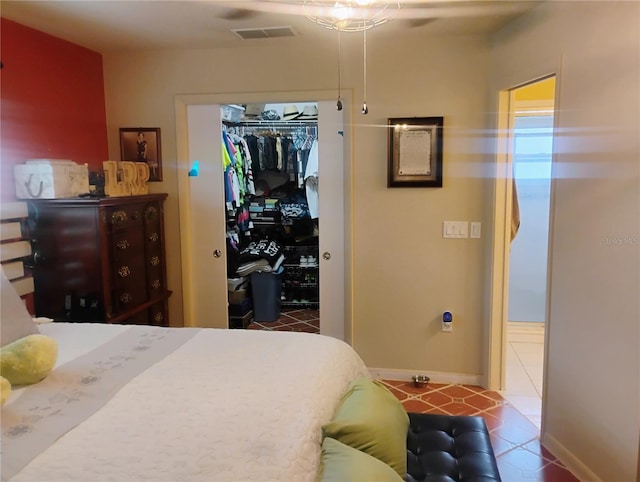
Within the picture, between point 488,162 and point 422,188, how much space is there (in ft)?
1.55

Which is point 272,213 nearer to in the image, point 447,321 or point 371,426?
point 447,321

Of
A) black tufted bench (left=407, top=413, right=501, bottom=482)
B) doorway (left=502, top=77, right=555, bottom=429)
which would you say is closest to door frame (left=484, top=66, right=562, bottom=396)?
doorway (left=502, top=77, right=555, bottom=429)

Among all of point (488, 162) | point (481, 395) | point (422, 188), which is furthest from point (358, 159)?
point (481, 395)

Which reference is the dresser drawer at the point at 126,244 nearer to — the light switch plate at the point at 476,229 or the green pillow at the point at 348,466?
the green pillow at the point at 348,466

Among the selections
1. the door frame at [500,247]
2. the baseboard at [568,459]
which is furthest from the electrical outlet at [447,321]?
the baseboard at [568,459]

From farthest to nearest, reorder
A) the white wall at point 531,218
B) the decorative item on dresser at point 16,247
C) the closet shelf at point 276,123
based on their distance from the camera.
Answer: the closet shelf at point 276,123 → the white wall at point 531,218 → the decorative item on dresser at point 16,247

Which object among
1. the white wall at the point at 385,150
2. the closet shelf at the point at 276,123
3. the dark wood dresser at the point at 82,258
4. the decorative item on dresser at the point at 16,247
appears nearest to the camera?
the decorative item on dresser at the point at 16,247

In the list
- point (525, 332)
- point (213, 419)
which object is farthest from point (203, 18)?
point (525, 332)

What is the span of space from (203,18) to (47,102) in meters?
1.17

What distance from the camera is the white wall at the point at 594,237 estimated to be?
6.45 ft

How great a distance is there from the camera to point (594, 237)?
2.20 meters

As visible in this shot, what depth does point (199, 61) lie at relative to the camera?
3.51 metres

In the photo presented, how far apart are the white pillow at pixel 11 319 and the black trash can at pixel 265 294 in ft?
9.37

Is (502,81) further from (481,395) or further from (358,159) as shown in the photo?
(481,395)
